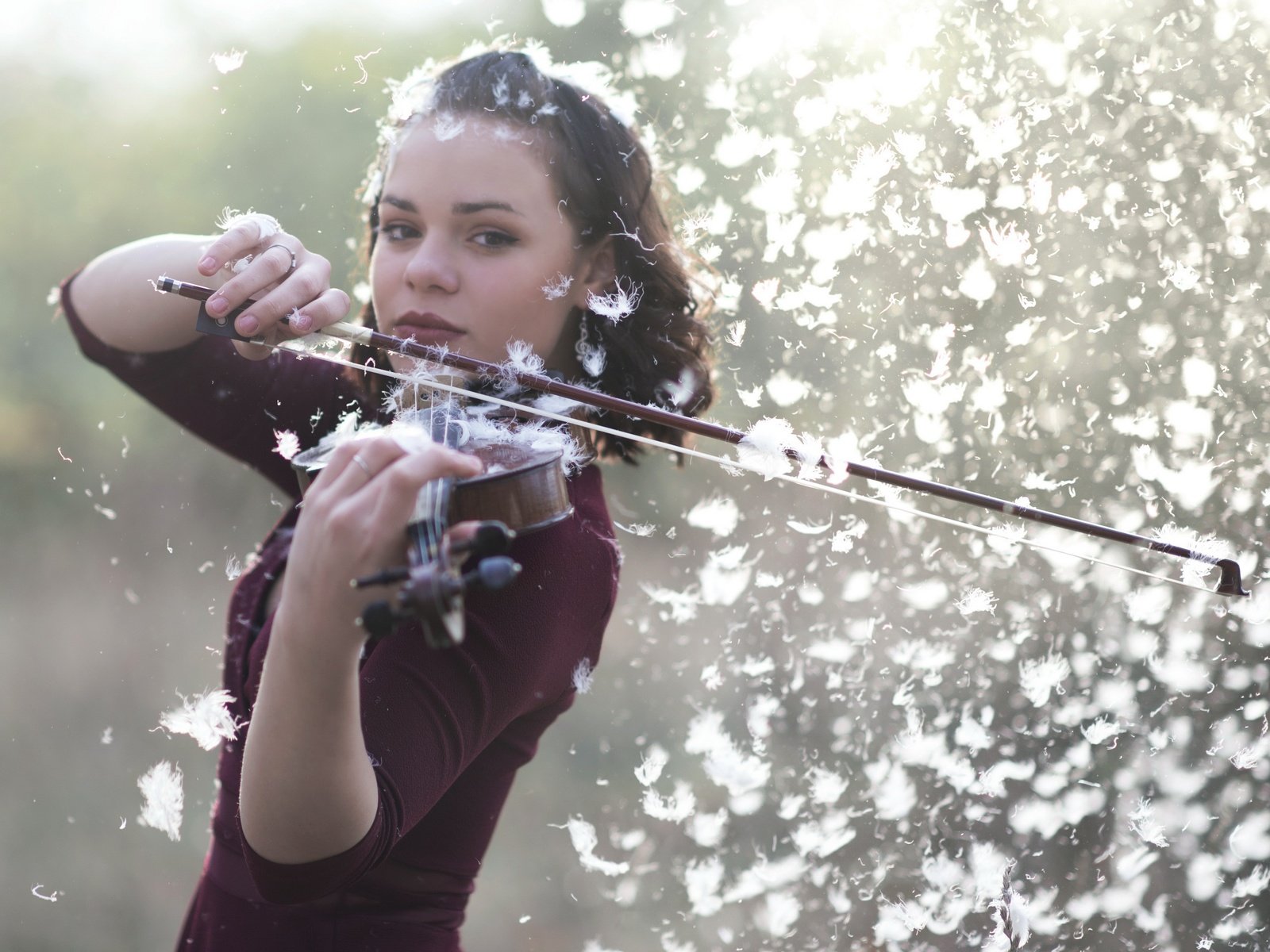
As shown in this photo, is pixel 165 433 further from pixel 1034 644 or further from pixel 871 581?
pixel 1034 644

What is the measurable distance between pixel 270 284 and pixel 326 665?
1.80 feet

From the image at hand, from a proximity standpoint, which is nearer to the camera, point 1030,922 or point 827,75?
point 1030,922

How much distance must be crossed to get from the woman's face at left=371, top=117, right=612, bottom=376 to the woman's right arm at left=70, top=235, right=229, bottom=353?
0.33 metres

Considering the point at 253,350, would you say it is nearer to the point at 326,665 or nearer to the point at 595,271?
the point at 595,271

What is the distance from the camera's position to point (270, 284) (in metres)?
1.09

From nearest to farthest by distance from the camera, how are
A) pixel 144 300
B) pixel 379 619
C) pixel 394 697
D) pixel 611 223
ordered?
1. pixel 379 619
2. pixel 394 697
3. pixel 611 223
4. pixel 144 300

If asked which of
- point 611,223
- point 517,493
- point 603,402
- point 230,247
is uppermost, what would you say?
point 611,223

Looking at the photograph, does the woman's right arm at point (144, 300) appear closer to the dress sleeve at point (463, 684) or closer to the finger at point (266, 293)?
the finger at point (266, 293)

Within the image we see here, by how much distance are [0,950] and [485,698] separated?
3.27m

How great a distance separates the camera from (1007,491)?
227cm

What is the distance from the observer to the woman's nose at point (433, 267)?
3.60 ft

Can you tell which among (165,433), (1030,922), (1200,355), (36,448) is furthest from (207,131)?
(1030,922)

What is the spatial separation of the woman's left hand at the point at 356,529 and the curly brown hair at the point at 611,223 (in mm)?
574

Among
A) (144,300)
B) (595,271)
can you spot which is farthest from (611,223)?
(144,300)
